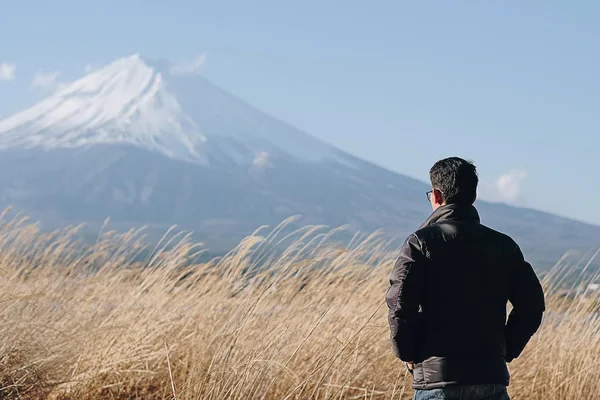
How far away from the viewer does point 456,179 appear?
3.06m

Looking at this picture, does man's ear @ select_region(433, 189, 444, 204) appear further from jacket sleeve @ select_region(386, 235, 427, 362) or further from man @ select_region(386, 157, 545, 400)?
jacket sleeve @ select_region(386, 235, 427, 362)

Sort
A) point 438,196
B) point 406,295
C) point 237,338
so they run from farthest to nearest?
point 237,338, point 438,196, point 406,295

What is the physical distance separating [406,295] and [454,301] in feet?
0.66

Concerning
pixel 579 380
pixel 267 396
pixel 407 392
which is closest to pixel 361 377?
pixel 407 392

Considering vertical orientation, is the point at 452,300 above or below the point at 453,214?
below

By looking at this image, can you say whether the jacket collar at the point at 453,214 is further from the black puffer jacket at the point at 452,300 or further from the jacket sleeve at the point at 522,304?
Result: the jacket sleeve at the point at 522,304

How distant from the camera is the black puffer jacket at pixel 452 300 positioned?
114 inches

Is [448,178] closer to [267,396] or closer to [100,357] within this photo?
[267,396]

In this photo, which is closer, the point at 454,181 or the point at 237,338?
the point at 454,181

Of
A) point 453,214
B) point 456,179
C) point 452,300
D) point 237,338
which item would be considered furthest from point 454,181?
point 237,338

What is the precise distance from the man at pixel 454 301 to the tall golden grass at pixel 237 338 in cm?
85

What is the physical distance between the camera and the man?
114 inches

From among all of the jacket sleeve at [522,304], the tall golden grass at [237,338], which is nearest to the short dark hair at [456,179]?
the jacket sleeve at [522,304]

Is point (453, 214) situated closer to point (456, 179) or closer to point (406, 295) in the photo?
point (456, 179)
